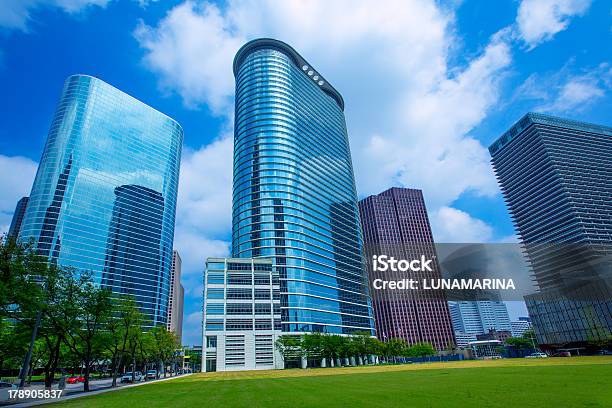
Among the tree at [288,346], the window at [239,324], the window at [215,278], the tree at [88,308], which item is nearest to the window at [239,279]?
the window at [215,278]

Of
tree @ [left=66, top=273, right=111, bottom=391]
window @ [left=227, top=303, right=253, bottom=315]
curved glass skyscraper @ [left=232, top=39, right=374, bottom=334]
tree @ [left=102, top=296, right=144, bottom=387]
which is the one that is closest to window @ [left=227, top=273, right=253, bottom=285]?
window @ [left=227, top=303, right=253, bottom=315]

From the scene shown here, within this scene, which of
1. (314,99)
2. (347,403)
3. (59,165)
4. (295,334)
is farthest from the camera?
(314,99)

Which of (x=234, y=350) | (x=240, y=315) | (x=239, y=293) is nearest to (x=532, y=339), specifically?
(x=240, y=315)

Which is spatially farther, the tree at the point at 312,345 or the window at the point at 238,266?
the window at the point at 238,266

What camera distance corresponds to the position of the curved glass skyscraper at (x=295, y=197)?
136 m

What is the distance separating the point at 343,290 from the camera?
154 m

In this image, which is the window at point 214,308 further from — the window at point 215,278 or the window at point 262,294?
the window at point 262,294

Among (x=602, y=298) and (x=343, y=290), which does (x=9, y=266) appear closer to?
(x=343, y=290)

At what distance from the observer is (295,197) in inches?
5748

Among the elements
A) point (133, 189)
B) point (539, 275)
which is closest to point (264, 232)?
point (133, 189)

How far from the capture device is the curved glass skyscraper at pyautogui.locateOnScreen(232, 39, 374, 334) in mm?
135625

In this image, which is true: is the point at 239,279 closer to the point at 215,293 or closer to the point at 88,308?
the point at 215,293

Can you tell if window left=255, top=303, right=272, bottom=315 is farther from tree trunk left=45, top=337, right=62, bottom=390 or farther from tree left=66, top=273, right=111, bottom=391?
tree left=66, top=273, right=111, bottom=391

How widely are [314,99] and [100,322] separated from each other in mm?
166457
